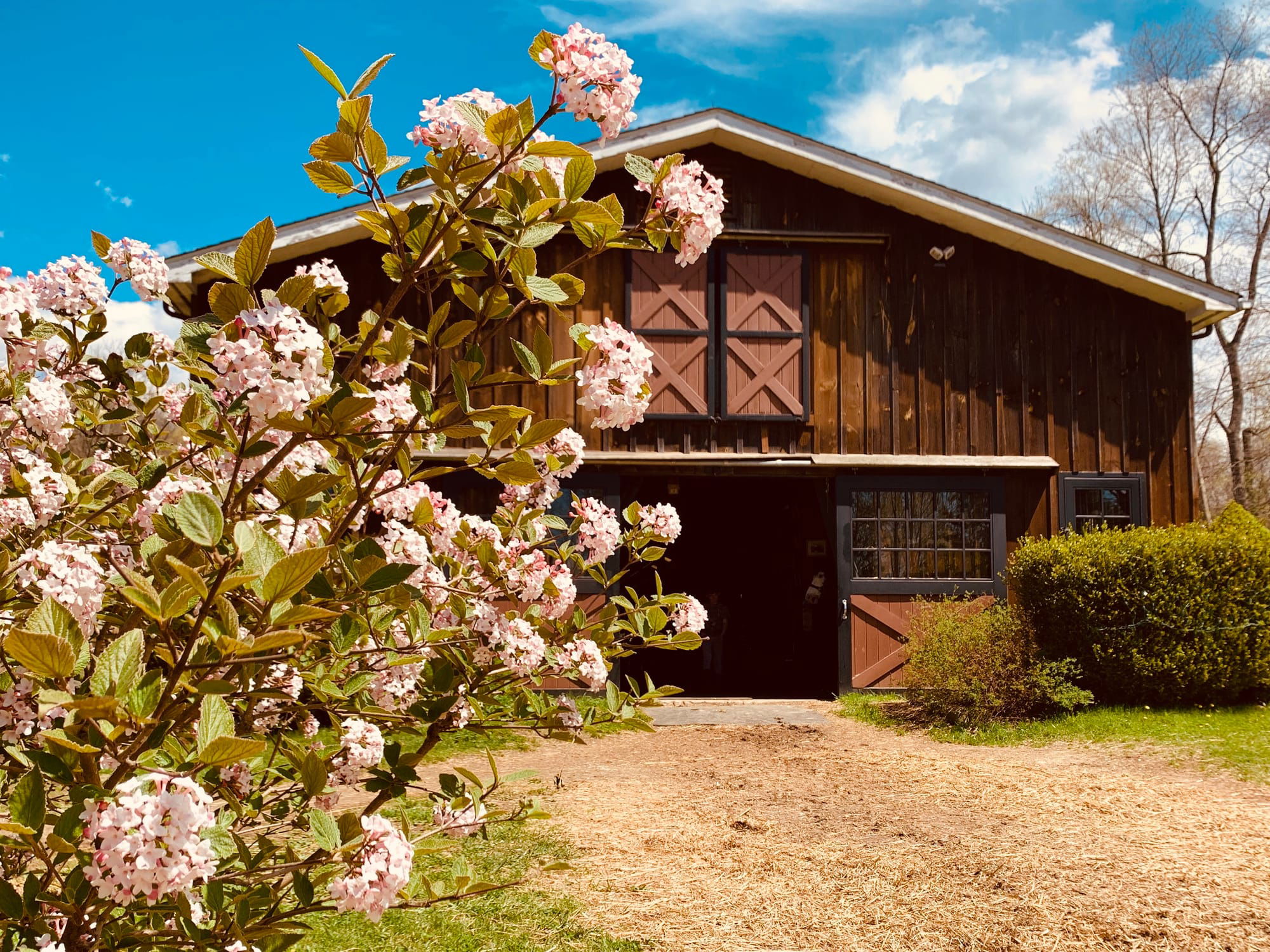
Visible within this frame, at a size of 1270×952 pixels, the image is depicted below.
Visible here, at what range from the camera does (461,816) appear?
7.27 ft

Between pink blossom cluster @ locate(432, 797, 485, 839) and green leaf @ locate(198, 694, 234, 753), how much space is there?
843 millimetres

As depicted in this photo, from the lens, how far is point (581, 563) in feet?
9.48

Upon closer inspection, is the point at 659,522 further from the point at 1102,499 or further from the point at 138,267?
the point at 1102,499

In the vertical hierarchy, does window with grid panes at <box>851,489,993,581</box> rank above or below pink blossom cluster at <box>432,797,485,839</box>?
above

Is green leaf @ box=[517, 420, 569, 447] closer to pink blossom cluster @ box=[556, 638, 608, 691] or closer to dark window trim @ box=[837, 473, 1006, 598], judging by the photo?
pink blossom cluster @ box=[556, 638, 608, 691]

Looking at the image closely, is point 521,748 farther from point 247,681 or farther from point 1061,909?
point 247,681

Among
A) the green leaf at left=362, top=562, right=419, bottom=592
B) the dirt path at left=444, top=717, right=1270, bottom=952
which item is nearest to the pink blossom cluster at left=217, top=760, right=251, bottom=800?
the green leaf at left=362, top=562, right=419, bottom=592

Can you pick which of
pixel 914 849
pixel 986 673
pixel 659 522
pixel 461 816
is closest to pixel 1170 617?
A: pixel 986 673

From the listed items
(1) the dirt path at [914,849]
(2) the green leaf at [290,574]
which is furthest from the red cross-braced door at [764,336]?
(2) the green leaf at [290,574]

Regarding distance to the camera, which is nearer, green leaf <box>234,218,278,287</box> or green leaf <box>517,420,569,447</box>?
green leaf <box>234,218,278,287</box>

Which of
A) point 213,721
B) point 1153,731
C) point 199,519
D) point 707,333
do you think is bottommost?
point 1153,731

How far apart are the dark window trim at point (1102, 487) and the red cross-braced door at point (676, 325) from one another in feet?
14.1

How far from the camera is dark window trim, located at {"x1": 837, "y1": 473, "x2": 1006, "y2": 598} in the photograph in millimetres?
10586

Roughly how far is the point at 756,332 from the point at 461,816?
894cm
